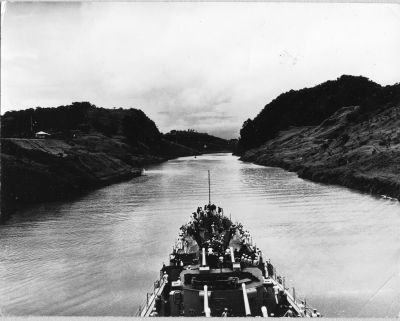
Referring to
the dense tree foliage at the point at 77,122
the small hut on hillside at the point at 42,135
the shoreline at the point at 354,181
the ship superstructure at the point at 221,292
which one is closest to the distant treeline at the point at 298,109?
the dense tree foliage at the point at 77,122

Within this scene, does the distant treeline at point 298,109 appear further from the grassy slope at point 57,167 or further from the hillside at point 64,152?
the grassy slope at point 57,167

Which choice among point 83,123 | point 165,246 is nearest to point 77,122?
point 83,123

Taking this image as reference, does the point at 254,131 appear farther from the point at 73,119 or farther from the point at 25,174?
the point at 25,174

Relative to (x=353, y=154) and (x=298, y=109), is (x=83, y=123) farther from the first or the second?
(x=298, y=109)

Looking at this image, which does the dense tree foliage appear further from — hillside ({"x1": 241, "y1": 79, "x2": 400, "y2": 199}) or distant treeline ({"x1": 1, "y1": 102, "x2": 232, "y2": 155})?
hillside ({"x1": 241, "y1": 79, "x2": 400, "y2": 199})

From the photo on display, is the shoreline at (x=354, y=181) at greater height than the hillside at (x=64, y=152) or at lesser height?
lesser

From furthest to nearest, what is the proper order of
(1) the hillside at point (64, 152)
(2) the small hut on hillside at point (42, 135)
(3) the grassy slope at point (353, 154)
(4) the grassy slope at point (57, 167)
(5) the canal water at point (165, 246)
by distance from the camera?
(2) the small hut on hillside at point (42, 135) < (3) the grassy slope at point (353, 154) < (4) the grassy slope at point (57, 167) < (1) the hillside at point (64, 152) < (5) the canal water at point (165, 246)

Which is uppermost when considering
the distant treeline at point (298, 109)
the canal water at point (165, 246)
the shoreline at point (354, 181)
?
the distant treeline at point (298, 109)
